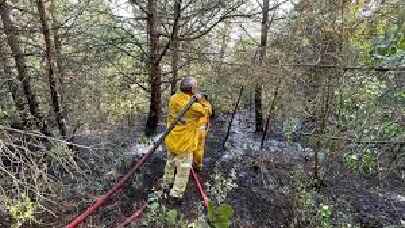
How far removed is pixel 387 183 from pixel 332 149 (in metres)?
2.46

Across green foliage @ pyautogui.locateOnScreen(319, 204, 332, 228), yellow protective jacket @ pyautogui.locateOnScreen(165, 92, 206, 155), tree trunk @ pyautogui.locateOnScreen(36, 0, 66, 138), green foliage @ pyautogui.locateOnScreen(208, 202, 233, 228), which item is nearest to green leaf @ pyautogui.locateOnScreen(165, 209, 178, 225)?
yellow protective jacket @ pyautogui.locateOnScreen(165, 92, 206, 155)

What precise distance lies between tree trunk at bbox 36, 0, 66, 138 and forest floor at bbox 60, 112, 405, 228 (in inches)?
63.1

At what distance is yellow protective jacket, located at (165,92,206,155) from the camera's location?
305 inches

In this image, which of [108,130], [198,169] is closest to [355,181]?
[198,169]

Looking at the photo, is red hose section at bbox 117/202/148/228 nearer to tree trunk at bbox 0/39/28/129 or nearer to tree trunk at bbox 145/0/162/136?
tree trunk at bbox 0/39/28/129

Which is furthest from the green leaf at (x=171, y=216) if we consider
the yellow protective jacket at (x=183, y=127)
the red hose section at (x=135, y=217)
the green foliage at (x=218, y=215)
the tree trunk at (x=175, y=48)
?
the green foliage at (x=218, y=215)

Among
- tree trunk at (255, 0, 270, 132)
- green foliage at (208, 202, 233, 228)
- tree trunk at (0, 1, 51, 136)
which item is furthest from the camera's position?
tree trunk at (255, 0, 270, 132)

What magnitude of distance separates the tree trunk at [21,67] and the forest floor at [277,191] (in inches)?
76.9

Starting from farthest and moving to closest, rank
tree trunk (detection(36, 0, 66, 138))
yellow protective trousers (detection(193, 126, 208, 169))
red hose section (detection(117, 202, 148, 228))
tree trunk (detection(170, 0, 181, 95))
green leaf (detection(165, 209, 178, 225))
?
1. tree trunk (detection(170, 0, 181, 95))
2. yellow protective trousers (detection(193, 126, 208, 169))
3. tree trunk (detection(36, 0, 66, 138))
4. red hose section (detection(117, 202, 148, 228))
5. green leaf (detection(165, 209, 178, 225))

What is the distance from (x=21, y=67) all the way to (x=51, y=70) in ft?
2.34

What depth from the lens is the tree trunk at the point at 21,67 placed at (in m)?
8.67

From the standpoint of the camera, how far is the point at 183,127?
7863 millimetres

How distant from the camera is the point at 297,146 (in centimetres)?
1222

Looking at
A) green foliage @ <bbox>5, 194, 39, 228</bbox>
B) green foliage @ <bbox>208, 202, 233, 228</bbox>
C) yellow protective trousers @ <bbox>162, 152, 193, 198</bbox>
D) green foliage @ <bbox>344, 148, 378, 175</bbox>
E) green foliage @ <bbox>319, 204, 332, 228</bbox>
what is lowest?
green foliage @ <bbox>319, 204, 332, 228</bbox>
